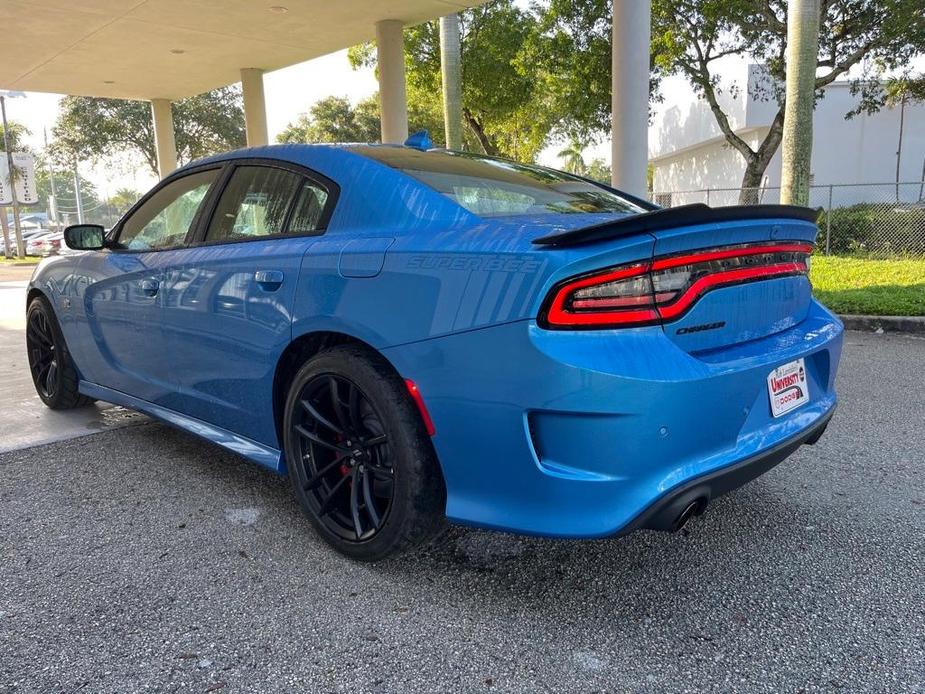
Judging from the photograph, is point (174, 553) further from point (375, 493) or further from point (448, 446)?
point (448, 446)

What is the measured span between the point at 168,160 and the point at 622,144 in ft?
45.9

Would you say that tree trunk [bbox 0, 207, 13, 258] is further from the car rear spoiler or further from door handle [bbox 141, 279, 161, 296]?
the car rear spoiler

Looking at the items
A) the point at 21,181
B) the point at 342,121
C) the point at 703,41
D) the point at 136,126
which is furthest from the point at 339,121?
the point at 703,41

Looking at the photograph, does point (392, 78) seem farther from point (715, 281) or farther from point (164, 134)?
point (715, 281)

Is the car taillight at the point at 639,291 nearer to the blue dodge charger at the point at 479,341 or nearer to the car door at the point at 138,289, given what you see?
the blue dodge charger at the point at 479,341

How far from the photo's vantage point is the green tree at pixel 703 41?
1470 centimetres

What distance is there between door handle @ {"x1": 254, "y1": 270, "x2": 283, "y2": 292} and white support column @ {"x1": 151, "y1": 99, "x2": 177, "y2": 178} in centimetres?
1713

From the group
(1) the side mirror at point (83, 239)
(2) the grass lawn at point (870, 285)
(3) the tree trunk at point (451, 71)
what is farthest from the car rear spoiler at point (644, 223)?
(3) the tree trunk at point (451, 71)

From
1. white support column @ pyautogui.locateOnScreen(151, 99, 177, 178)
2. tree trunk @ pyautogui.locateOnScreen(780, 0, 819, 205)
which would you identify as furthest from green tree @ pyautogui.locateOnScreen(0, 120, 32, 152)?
tree trunk @ pyautogui.locateOnScreen(780, 0, 819, 205)

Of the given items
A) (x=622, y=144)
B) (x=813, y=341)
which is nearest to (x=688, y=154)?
(x=622, y=144)

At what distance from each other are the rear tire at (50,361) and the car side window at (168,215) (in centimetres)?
96

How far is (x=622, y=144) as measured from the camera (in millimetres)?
8680

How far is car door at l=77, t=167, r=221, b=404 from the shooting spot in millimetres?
3236

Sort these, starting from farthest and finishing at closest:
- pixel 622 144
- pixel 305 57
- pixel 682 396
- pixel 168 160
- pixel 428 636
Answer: pixel 168 160 → pixel 305 57 → pixel 622 144 → pixel 428 636 → pixel 682 396
